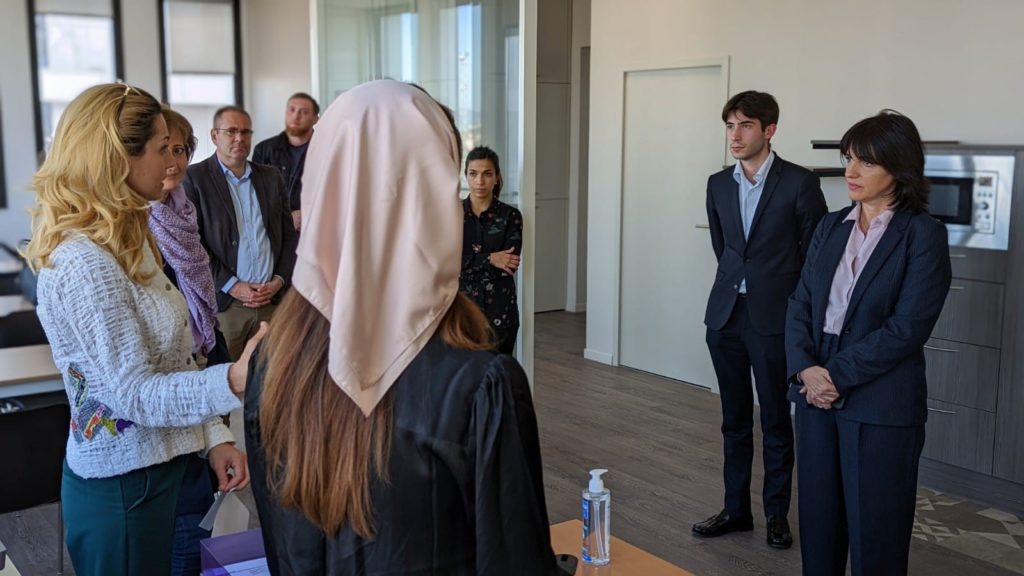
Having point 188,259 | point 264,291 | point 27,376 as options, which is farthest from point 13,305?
point 188,259

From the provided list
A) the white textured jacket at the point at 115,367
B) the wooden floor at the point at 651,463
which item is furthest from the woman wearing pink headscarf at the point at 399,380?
the wooden floor at the point at 651,463

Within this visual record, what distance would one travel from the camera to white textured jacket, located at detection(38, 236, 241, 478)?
193 cm

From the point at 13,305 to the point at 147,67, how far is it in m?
5.83

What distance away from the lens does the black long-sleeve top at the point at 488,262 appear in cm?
505

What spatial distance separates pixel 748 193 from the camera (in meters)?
4.02

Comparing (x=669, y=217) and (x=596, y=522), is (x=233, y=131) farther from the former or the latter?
(x=669, y=217)

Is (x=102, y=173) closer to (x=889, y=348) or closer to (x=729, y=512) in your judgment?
(x=889, y=348)

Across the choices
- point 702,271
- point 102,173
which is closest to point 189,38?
point 702,271

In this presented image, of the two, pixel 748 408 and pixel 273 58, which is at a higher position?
pixel 273 58

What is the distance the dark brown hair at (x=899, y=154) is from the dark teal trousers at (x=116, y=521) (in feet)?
7.22

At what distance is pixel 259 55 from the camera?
10.3 m

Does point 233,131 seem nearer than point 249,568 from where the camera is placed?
No

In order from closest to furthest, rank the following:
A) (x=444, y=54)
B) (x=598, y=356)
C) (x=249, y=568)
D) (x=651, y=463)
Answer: (x=249, y=568) < (x=651, y=463) < (x=444, y=54) < (x=598, y=356)

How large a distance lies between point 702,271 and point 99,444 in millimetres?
5159
